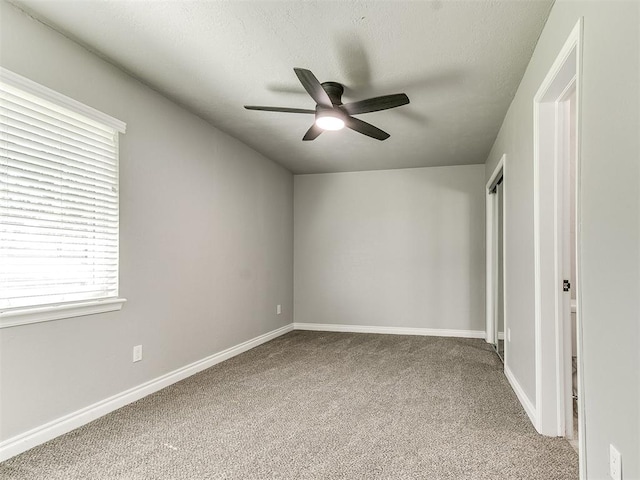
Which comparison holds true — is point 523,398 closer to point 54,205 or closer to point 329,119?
point 329,119

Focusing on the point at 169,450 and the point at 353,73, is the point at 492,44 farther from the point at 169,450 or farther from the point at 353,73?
the point at 169,450

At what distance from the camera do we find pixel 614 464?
133 cm

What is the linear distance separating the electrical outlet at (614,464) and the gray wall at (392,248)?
417 cm

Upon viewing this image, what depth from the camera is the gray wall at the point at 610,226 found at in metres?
1.21

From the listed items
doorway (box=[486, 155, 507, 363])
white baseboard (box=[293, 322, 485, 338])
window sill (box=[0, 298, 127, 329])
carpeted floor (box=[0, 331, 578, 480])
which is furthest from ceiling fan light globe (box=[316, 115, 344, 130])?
white baseboard (box=[293, 322, 485, 338])

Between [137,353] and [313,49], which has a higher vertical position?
[313,49]

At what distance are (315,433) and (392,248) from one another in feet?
12.1

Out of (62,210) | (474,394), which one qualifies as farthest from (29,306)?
(474,394)

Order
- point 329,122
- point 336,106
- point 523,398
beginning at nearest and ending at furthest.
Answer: point 523,398 → point 336,106 → point 329,122

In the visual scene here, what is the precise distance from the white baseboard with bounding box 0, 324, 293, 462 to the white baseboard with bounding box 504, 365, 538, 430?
8.46 ft

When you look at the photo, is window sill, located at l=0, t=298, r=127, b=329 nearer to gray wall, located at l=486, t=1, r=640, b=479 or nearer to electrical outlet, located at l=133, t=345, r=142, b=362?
electrical outlet, located at l=133, t=345, r=142, b=362

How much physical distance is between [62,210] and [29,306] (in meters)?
0.56

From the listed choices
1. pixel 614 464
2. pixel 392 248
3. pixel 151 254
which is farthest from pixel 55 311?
pixel 392 248

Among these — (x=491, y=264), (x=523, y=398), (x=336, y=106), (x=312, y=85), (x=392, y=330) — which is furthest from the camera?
(x=392, y=330)
